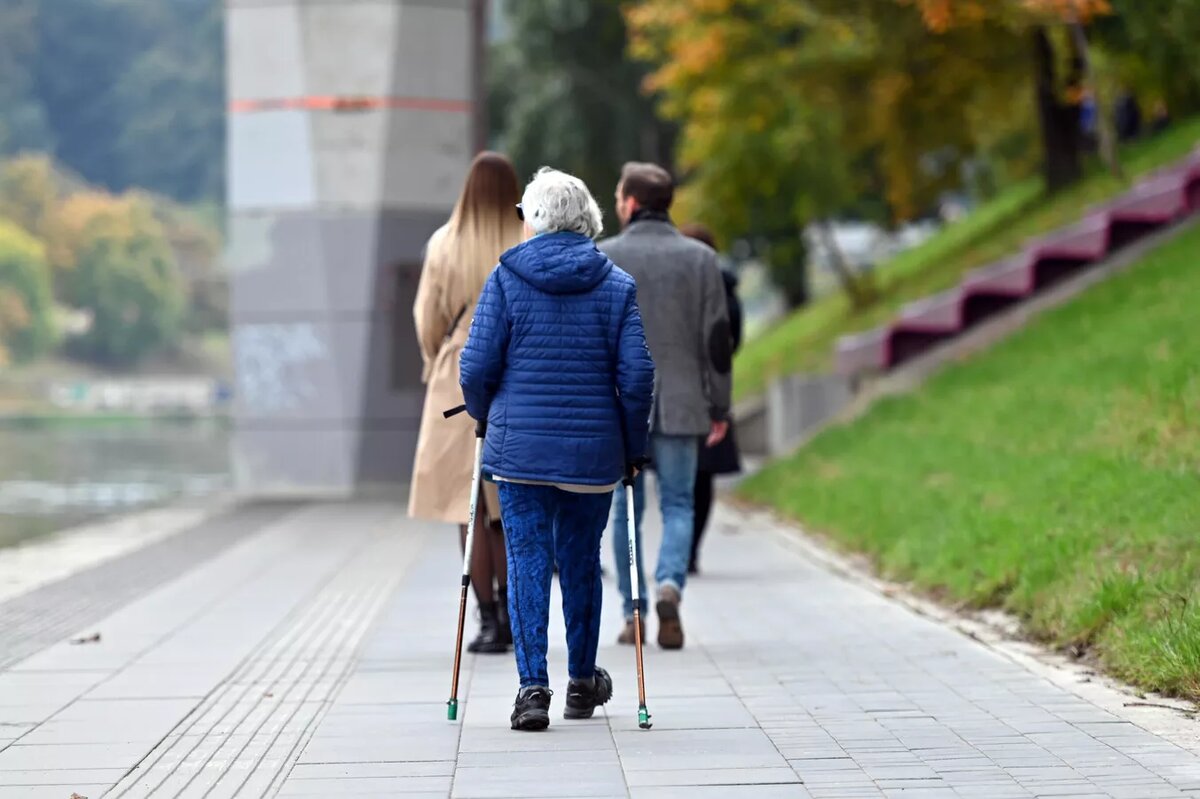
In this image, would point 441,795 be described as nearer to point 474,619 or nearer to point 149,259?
point 474,619

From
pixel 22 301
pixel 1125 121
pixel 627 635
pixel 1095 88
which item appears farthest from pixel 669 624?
pixel 22 301

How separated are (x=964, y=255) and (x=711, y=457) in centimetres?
1275

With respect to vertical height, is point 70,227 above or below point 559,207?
above

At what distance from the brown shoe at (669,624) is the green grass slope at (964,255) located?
12430mm

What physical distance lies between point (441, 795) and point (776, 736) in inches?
51.0

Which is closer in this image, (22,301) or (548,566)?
(548,566)

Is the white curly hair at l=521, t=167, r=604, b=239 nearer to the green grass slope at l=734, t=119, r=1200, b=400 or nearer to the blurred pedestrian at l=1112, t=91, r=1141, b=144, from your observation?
the green grass slope at l=734, t=119, r=1200, b=400

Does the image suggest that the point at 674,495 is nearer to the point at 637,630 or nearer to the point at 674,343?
the point at 674,343

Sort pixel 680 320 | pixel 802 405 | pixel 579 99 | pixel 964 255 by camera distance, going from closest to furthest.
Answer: pixel 680 320
pixel 802 405
pixel 964 255
pixel 579 99

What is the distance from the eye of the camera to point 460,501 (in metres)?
8.08

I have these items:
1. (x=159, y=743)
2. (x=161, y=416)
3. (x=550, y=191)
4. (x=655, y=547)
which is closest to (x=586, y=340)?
(x=550, y=191)

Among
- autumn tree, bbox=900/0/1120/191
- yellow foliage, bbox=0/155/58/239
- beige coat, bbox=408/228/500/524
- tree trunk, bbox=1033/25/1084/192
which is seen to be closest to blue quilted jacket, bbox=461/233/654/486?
beige coat, bbox=408/228/500/524

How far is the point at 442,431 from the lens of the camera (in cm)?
812

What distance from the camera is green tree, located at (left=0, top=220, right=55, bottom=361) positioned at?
332 feet
